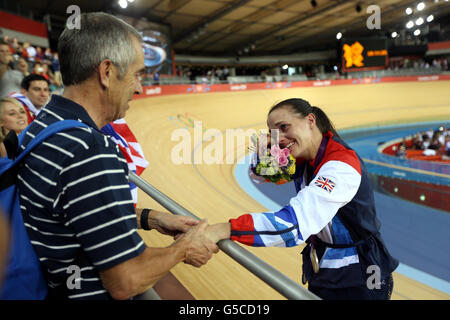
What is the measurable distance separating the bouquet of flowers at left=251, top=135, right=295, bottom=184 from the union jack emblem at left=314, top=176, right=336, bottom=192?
26 cm

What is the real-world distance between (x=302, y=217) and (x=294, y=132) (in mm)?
364

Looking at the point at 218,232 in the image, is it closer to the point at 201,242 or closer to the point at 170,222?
the point at 201,242

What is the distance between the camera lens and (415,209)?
411 cm

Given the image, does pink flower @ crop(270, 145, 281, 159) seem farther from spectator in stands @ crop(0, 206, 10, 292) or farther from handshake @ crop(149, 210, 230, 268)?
spectator in stands @ crop(0, 206, 10, 292)

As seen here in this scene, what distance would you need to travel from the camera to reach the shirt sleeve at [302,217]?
86cm

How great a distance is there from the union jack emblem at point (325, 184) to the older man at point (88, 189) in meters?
0.45

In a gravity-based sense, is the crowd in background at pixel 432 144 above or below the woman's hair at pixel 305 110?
below

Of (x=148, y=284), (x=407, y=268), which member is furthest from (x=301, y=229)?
(x=407, y=268)

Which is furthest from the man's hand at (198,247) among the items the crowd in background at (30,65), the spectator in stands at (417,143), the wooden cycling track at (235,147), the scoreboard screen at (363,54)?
the scoreboard screen at (363,54)

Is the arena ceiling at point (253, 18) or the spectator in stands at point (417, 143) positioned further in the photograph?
the arena ceiling at point (253, 18)

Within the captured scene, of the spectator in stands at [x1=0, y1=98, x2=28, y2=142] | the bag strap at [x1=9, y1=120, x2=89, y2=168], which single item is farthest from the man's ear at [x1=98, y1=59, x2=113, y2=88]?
the spectator in stands at [x1=0, y1=98, x2=28, y2=142]

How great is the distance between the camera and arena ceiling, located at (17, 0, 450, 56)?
12841mm

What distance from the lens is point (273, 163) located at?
4.23ft

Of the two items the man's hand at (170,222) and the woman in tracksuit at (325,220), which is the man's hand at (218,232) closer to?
the woman in tracksuit at (325,220)
